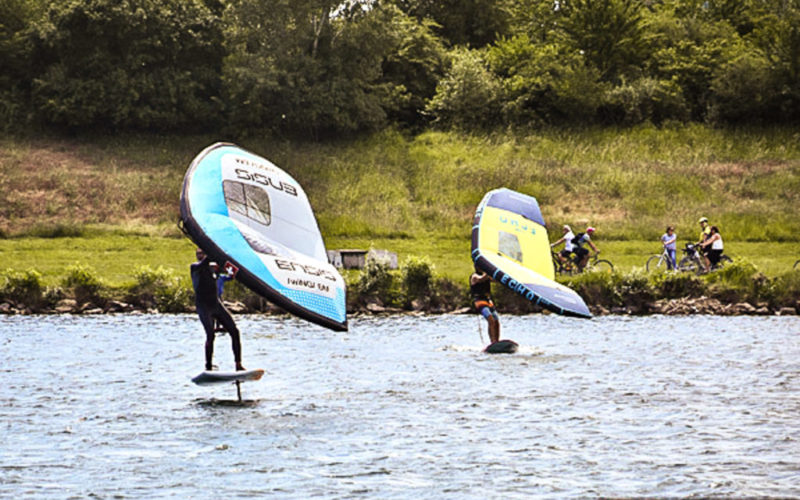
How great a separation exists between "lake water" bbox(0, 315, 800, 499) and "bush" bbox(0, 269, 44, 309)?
17.3 ft

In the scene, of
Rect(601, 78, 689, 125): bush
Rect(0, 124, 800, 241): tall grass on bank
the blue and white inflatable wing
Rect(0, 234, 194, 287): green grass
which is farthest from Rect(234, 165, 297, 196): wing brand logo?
Rect(601, 78, 689, 125): bush

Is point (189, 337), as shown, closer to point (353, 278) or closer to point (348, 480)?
point (353, 278)

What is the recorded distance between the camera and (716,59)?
276ft

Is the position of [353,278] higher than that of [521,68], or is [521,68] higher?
[521,68]

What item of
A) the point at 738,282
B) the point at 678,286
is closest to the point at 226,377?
the point at 678,286

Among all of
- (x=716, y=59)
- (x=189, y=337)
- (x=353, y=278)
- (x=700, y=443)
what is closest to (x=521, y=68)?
→ (x=716, y=59)

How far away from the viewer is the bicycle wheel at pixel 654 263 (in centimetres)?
4461

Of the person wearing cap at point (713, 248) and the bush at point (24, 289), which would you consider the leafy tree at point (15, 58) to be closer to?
the bush at point (24, 289)

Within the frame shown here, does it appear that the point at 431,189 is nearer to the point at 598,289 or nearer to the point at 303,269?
the point at 598,289

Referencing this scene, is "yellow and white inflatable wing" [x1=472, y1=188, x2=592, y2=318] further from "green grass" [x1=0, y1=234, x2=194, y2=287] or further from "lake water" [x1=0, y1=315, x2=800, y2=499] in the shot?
"green grass" [x1=0, y1=234, x2=194, y2=287]

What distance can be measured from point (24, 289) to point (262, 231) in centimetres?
2323

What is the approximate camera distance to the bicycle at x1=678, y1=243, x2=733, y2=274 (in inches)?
1694

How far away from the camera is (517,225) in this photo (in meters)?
30.3

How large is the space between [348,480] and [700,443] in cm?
625
